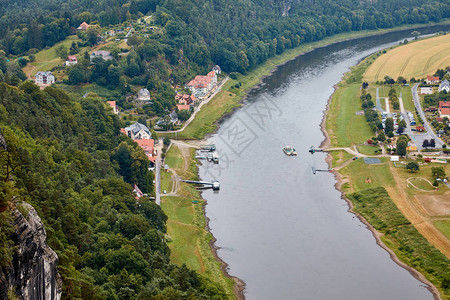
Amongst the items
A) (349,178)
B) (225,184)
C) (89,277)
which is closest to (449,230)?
(349,178)

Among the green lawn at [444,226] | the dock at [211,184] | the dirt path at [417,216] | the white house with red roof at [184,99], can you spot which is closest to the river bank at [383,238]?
the dirt path at [417,216]

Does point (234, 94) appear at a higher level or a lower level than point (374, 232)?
lower

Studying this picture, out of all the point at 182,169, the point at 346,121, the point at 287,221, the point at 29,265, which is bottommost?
the point at 346,121

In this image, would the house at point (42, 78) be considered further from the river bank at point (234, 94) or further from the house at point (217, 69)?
the house at point (217, 69)

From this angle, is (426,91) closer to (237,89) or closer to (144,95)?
(237,89)

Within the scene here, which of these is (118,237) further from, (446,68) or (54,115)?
(446,68)

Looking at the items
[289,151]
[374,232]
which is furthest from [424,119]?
[374,232]
